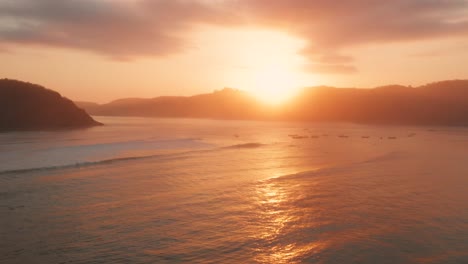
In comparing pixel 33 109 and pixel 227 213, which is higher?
pixel 33 109

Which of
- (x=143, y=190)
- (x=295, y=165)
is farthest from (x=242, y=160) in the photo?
(x=143, y=190)

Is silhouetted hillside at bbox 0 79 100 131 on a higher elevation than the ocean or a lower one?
higher

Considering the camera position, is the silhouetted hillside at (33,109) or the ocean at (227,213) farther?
the silhouetted hillside at (33,109)

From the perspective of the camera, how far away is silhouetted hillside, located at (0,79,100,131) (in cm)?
8350

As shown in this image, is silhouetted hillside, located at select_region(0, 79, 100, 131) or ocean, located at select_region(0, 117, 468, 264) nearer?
ocean, located at select_region(0, 117, 468, 264)

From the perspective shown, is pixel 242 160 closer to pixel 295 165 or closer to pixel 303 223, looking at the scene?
pixel 295 165

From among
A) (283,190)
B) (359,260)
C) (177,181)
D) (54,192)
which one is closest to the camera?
(359,260)

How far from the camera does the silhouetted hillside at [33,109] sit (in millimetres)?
83500

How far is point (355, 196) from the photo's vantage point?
21703mm

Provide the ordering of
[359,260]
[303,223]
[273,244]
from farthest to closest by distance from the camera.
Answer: [303,223] → [273,244] → [359,260]

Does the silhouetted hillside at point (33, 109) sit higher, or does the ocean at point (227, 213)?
the silhouetted hillside at point (33, 109)

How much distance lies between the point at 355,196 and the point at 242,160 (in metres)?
17.6

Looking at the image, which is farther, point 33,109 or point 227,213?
point 33,109

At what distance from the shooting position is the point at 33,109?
8962cm
